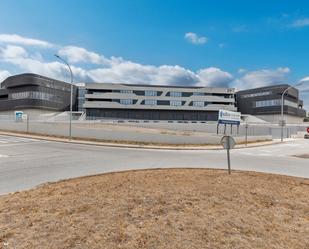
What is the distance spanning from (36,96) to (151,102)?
34152 millimetres

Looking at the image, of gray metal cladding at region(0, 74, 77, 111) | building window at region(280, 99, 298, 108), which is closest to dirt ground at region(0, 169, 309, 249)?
gray metal cladding at region(0, 74, 77, 111)

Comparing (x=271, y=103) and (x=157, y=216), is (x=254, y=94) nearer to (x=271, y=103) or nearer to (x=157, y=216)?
(x=271, y=103)

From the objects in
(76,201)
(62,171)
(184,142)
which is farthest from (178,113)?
(76,201)

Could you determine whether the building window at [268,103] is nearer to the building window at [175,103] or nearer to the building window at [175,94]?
the building window at [175,94]

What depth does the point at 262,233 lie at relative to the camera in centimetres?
418

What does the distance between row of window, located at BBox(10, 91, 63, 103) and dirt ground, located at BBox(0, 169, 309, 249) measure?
240ft

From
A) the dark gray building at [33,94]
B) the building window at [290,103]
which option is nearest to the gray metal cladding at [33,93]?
the dark gray building at [33,94]

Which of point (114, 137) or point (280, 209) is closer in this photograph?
point (280, 209)

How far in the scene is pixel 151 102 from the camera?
79.6m

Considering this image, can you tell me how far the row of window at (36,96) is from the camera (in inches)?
2835

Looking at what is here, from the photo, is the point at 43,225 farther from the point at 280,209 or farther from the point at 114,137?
the point at 114,137

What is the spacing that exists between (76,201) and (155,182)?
267 cm

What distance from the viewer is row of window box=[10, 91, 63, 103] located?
72000 millimetres

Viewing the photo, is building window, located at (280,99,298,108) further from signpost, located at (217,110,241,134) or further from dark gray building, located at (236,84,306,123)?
signpost, located at (217,110,241,134)
